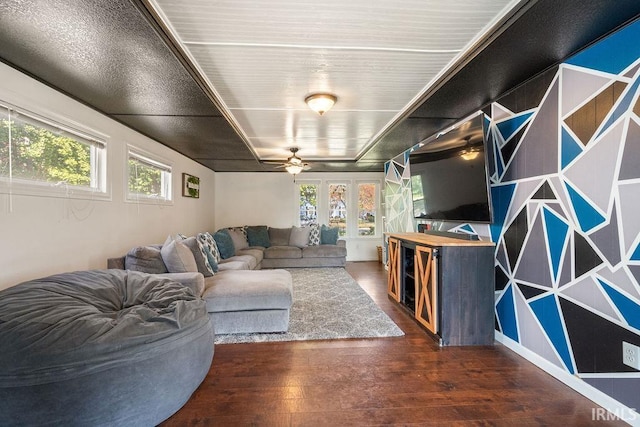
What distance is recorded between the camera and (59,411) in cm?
143

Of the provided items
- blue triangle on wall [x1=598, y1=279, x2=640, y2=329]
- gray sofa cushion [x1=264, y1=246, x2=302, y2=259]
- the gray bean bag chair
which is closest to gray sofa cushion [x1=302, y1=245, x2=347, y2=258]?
gray sofa cushion [x1=264, y1=246, x2=302, y2=259]

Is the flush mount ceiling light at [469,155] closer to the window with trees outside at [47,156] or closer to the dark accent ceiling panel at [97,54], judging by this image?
the dark accent ceiling panel at [97,54]

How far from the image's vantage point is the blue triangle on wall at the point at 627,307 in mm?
1677

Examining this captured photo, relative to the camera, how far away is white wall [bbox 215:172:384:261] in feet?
24.6

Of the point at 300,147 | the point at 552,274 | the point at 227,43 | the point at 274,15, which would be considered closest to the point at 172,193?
the point at 300,147

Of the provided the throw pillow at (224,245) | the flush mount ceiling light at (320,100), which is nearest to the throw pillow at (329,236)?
the throw pillow at (224,245)

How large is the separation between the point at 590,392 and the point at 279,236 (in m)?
5.74

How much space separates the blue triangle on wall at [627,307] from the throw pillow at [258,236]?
577 centimetres

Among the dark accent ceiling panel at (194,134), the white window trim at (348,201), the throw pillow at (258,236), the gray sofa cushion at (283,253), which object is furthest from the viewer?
the white window trim at (348,201)

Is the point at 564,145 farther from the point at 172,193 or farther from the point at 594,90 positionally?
the point at 172,193

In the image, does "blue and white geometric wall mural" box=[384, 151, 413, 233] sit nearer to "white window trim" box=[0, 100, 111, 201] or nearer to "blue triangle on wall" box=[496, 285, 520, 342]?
"blue triangle on wall" box=[496, 285, 520, 342]

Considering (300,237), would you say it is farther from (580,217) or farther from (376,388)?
(580,217)

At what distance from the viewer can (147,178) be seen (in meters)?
4.14

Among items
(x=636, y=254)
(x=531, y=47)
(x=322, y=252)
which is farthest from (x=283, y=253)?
(x=636, y=254)
